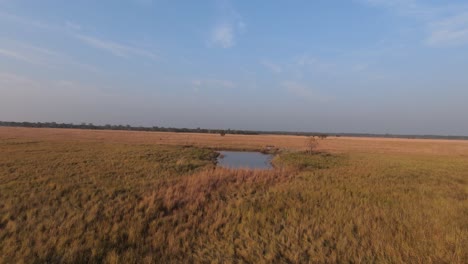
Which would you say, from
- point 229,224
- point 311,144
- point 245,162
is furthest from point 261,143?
point 229,224

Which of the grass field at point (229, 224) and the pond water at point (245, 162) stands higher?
the grass field at point (229, 224)

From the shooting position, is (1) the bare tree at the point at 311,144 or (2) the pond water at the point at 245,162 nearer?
(2) the pond water at the point at 245,162

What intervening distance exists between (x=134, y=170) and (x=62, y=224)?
Result: 1088 centimetres

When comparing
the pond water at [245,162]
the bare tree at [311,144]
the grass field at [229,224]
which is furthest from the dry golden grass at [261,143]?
the grass field at [229,224]

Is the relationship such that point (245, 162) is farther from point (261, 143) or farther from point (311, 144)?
point (261, 143)

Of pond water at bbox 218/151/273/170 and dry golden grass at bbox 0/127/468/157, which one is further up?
dry golden grass at bbox 0/127/468/157

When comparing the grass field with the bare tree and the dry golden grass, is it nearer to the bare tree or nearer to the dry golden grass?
the bare tree

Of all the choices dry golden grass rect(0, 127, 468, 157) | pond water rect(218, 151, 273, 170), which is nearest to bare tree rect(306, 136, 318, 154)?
dry golden grass rect(0, 127, 468, 157)

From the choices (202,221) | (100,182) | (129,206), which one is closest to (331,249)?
(202,221)

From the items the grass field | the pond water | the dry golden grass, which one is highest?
the grass field

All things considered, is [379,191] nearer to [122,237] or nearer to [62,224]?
[122,237]

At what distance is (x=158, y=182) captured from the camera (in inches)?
540

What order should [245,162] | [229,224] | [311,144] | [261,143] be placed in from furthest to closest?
[261,143] → [311,144] → [245,162] → [229,224]

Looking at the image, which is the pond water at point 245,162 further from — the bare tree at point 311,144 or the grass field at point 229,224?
the grass field at point 229,224
